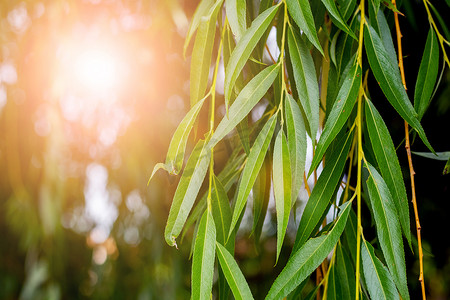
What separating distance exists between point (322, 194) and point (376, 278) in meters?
0.09

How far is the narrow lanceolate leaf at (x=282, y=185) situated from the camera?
41cm

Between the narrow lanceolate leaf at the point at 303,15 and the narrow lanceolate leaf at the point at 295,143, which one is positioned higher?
the narrow lanceolate leaf at the point at 303,15

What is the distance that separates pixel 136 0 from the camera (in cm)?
113

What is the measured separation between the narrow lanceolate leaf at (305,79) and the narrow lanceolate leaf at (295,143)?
12mm

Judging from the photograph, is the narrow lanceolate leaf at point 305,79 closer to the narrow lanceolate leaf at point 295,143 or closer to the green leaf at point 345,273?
the narrow lanceolate leaf at point 295,143

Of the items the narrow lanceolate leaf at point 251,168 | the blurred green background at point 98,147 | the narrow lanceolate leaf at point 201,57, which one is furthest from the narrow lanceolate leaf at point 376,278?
the blurred green background at point 98,147

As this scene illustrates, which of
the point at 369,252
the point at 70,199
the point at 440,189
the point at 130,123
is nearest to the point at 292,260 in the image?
the point at 369,252

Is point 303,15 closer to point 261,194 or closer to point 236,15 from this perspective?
point 236,15

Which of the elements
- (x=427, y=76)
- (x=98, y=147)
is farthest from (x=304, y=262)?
(x=98, y=147)

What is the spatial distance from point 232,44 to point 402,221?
26 centimetres

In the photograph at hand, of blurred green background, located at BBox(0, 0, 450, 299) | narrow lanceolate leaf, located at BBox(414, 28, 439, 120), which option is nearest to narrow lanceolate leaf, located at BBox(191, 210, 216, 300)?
narrow lanceolate leaf, located at BBox(414, 28, 439, 120)

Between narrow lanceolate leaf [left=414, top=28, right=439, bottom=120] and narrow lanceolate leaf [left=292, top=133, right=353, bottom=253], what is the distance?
103 millimetres

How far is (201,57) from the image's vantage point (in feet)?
1.64

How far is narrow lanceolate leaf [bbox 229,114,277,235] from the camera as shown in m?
0.43
